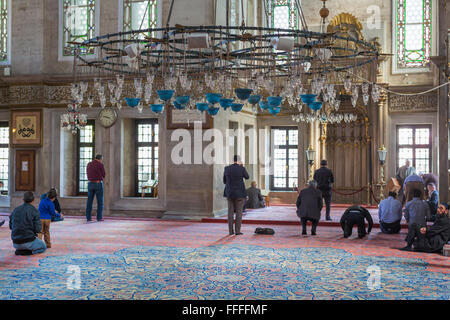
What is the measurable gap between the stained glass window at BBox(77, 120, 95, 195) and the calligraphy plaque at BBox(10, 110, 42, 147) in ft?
3.12

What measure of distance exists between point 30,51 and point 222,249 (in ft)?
25.8

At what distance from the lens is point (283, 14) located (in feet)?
53.0

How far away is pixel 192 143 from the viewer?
12.1m

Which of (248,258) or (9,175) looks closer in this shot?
(248,258)

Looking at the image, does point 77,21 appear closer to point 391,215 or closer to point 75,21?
point 75,21

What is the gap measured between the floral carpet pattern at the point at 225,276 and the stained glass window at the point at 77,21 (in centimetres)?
701

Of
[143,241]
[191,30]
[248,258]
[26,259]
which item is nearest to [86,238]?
[143,241]

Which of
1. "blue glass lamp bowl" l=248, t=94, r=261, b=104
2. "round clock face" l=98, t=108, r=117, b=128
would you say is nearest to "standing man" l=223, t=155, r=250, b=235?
"blue glass lamp bowl" l=248, t=94, r=261, b=104

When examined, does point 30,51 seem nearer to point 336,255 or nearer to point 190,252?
point 190,252

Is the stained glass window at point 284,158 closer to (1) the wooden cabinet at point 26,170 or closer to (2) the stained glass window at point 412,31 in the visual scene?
(2) the stained glass window at point 412,31

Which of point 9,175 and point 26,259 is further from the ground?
point 9,175

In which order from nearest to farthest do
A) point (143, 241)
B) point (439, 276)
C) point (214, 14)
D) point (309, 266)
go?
1. point (439, 276)
2. point (309, 266)
3. point (143, 241)
4. point (214, 14)

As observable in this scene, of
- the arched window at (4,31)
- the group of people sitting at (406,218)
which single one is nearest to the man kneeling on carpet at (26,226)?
the group of people sitting at (406,218)

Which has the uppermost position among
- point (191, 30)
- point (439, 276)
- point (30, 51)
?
point (30, 51)
